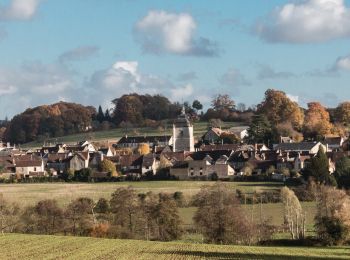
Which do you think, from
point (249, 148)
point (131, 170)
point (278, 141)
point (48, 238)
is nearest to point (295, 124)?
point (278, 141)

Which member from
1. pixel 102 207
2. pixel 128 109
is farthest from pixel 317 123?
pixel 102 207

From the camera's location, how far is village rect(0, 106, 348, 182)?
286 feet

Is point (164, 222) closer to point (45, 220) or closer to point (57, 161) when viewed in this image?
point (45, 220)

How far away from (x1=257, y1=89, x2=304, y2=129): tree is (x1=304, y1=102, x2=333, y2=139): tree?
1.56m

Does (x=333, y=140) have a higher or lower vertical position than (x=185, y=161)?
higher

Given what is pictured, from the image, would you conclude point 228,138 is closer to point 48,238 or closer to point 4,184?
point 4,184

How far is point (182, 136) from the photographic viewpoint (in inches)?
4528

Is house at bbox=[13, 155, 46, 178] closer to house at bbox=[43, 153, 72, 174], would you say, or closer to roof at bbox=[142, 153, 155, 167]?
house at bbox=[43, 153, 72, 174]

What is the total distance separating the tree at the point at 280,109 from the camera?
120312mm

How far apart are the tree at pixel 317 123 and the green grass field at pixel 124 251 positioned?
82741 millimetres

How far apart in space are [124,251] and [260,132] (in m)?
85.1

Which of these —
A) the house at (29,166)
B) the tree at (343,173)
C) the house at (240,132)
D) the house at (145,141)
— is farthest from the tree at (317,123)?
the house at (29,166)

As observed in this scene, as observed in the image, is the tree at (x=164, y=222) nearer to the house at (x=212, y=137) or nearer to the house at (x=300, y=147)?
the house at (x=300, y=147)

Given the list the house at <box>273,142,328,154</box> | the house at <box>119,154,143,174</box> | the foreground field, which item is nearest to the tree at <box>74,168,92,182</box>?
the foreground field
